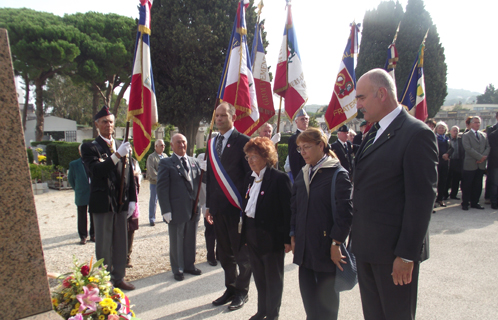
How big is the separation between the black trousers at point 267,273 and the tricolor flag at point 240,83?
2.25m

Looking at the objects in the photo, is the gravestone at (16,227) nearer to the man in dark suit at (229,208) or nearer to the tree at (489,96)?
the man in dark suit at (229,208)

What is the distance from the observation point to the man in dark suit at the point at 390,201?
1.90 metres

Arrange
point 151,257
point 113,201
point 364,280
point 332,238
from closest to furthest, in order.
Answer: point 364,280, point 332,238, point 113,201, point 151,257

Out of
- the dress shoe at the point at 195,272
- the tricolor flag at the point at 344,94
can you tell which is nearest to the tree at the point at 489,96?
the tricolor flag at the point at 344,94

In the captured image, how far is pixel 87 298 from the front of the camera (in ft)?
7.29

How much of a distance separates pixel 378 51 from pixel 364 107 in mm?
31678

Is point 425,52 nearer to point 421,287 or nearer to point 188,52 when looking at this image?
point 188,52

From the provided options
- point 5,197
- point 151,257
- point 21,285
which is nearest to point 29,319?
point 21,285

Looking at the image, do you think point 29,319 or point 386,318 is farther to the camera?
point 386,318

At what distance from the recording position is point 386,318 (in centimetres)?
208

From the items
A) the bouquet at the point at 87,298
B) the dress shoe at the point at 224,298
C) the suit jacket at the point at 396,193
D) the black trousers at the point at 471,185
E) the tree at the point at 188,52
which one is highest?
A: the tree at the point at 188,52

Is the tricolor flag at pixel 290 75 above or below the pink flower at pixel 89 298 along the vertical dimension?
above

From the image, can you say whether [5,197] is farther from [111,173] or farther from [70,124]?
[70,124]

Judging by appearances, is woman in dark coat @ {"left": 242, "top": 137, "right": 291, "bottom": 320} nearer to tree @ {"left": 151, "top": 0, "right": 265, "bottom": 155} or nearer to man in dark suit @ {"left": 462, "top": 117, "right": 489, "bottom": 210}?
man in dark suit @ {"left": 462, "top": 117, "right": 489, "bottom": 210}
